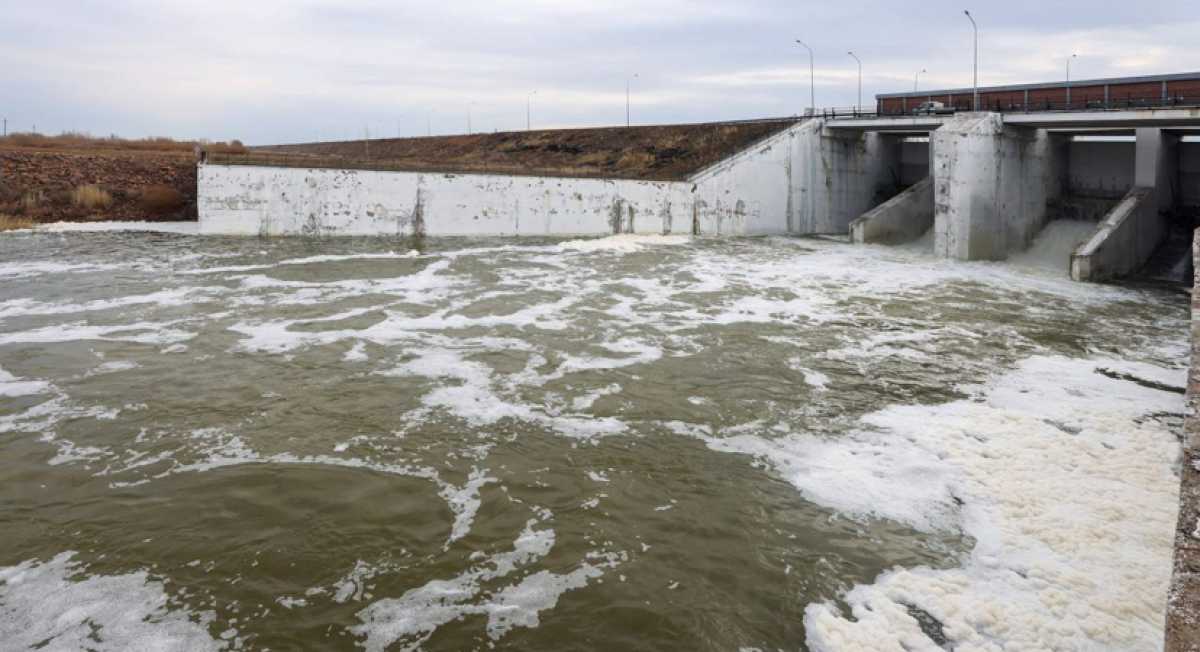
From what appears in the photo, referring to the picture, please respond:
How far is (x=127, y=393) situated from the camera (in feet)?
35.2

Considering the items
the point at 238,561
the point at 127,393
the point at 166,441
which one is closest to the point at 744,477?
the point at 238,561

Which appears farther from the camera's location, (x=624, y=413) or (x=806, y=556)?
(x=624, y=413)

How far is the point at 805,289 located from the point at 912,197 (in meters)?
15.2

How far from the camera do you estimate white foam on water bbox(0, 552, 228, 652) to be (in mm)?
5172

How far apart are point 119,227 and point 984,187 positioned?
3459cm

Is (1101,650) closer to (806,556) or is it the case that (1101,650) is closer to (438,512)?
(806,556)

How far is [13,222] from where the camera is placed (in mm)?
29641

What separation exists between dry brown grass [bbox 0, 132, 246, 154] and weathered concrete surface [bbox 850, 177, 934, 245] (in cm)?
2889

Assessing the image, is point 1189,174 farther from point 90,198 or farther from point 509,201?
point 90,198

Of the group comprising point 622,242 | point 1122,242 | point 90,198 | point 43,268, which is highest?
point 90,198

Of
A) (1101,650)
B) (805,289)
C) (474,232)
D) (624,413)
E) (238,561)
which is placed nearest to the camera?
(1101,650)

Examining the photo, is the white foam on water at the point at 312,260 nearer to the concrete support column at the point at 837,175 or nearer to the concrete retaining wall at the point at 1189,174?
the concrete support column at the point at 837,175

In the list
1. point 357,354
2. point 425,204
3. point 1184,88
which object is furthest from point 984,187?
point 357,354

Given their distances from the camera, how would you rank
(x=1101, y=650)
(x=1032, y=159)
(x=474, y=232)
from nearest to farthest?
(x=1101, y=650), (x=1032, y=159), (x=474, y=232)
